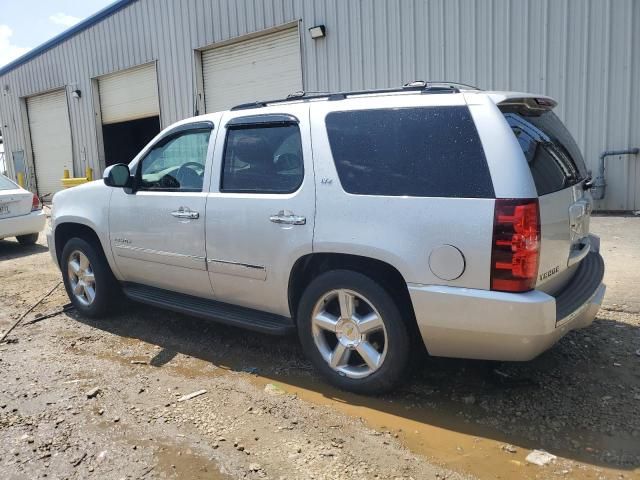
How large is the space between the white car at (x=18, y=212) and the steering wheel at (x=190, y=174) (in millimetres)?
6059

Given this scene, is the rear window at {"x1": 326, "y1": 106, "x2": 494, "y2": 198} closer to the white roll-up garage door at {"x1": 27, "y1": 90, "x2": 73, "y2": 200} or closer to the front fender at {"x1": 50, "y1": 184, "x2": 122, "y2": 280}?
the front fender at {"x1": 50, "y1": 184, "x2": 122, "y2": 280}

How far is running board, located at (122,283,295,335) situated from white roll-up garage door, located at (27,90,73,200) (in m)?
15.5

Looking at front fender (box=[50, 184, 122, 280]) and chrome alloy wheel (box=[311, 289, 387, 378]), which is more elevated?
front fender (box=[50, 184, 122, 280])

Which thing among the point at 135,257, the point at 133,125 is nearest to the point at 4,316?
the point at 135,257

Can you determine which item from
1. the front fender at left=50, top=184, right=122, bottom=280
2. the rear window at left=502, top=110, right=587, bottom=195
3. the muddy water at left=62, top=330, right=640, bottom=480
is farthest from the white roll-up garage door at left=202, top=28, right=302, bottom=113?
the muddy water at left=62, top=330, right=640, bottom=480

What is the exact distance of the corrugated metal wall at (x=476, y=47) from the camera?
27.1 feet

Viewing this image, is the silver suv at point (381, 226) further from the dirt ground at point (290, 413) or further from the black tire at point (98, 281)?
the black tire at point (98, 281)

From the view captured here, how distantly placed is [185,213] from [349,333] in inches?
65.0

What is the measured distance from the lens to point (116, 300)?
5.29m

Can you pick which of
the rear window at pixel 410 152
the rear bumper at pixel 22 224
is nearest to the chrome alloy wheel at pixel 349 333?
the rear window at pixel 410 152

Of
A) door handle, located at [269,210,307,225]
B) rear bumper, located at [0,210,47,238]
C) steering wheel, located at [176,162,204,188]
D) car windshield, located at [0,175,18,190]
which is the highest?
steering wheel, located at [176,162,204,188]

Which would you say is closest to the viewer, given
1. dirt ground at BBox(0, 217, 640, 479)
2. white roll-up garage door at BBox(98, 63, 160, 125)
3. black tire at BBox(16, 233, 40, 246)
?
dirt ground at BBox(0, 217, 640, 479)

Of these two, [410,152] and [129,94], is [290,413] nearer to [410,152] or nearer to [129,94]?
[410,152]

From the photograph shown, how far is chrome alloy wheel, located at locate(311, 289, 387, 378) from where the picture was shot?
3.40 metres
